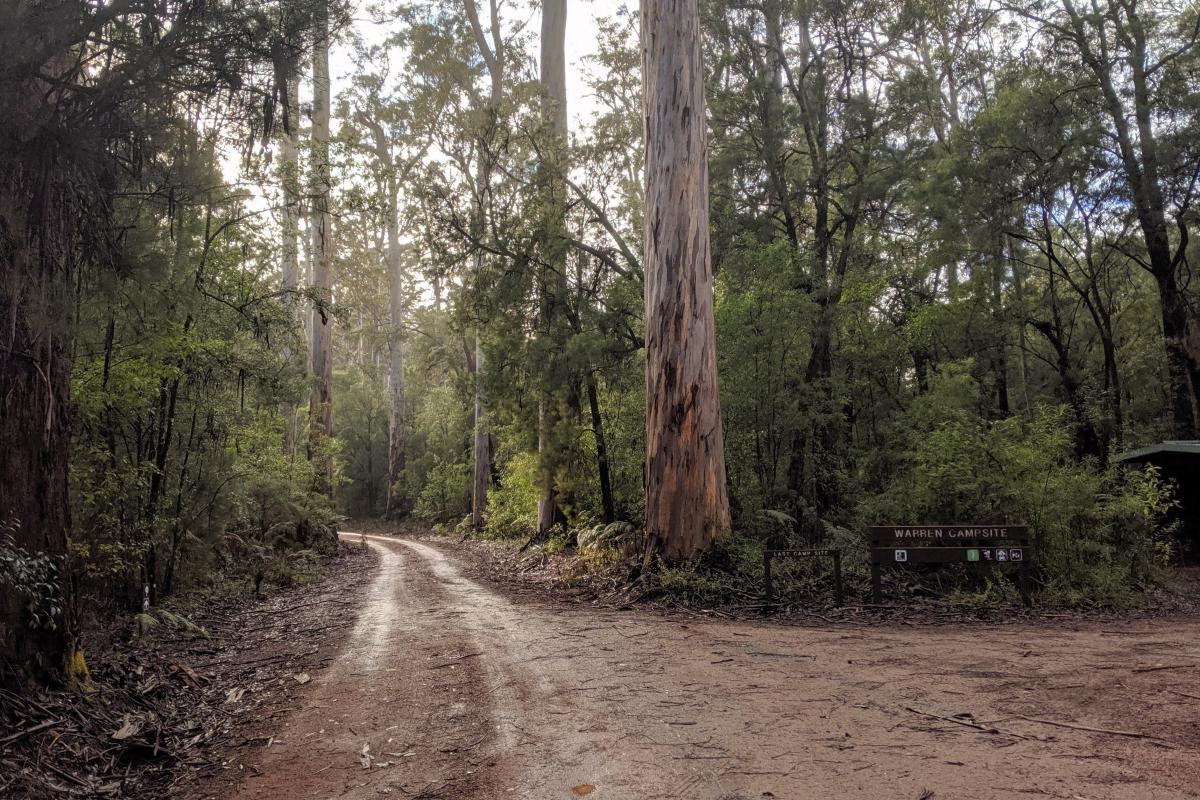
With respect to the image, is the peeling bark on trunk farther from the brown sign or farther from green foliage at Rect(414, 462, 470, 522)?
the brown sign

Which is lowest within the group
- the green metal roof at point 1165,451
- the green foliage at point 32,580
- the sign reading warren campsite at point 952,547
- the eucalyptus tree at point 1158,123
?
the sign reading warren campsite at point 952,547

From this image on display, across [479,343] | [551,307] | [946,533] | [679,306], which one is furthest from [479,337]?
[946,533]

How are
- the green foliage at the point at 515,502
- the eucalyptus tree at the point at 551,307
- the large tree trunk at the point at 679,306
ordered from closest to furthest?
the large tree trunk at the point at 679,306 → the eucalyptus tree at the point at 551,307 → the green foliage at the point at 515,502

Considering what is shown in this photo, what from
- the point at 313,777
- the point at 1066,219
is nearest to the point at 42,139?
the point at 313,777

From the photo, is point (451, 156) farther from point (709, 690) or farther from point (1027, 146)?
point (709, 690)

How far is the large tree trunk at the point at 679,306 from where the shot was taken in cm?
977

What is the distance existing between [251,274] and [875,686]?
9.97 metres

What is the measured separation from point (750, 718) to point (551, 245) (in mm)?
11204

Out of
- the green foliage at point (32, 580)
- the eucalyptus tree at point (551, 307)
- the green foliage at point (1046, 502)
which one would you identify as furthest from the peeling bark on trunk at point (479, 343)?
the green foliage at point (32, 580)

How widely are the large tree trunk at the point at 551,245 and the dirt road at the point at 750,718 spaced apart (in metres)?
8.79

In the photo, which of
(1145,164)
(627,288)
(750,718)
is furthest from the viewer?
(1145,164)

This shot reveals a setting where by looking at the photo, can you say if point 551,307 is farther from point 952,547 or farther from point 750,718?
point 750,718

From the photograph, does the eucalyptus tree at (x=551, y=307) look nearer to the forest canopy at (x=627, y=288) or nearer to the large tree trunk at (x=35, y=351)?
the forest canopy at (x=627, y=288)

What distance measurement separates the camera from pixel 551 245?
14016mm
